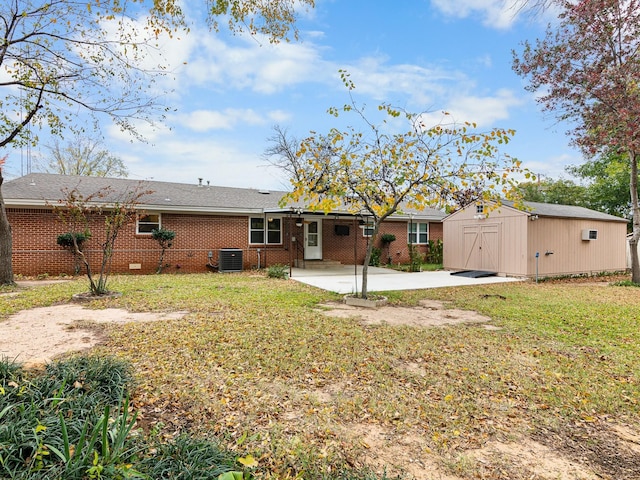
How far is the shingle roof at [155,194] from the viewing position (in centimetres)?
1161

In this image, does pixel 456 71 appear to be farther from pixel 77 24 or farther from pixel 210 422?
pixel 210 422

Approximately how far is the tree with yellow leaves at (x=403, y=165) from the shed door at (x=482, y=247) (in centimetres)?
732

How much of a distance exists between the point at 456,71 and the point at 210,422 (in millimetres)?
10429

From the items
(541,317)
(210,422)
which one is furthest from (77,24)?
(541,317)

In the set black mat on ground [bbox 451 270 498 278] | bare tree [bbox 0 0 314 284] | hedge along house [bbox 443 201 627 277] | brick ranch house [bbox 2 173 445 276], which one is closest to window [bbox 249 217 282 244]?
brick ranch house [bbox 2 173 445 276]

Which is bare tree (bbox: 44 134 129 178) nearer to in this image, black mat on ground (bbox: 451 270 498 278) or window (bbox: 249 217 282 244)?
window (bbox: 249 217 282 244)

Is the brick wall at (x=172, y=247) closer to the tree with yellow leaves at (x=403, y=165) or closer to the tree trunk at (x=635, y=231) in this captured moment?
the tree with yellow leaves at (x=403, y=165)

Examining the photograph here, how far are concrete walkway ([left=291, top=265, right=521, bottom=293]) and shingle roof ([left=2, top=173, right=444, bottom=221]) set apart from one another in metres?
2.89

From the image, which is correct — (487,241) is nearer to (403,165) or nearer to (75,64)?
(403,165)

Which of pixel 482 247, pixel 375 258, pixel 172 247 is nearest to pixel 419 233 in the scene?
pixel 375 258

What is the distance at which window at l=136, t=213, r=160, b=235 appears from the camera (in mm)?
13117

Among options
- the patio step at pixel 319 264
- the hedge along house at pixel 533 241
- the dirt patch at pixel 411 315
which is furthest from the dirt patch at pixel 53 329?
the hedge along house at pixel 533 241

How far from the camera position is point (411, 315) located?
707 centimetres

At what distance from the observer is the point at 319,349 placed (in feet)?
15.5
